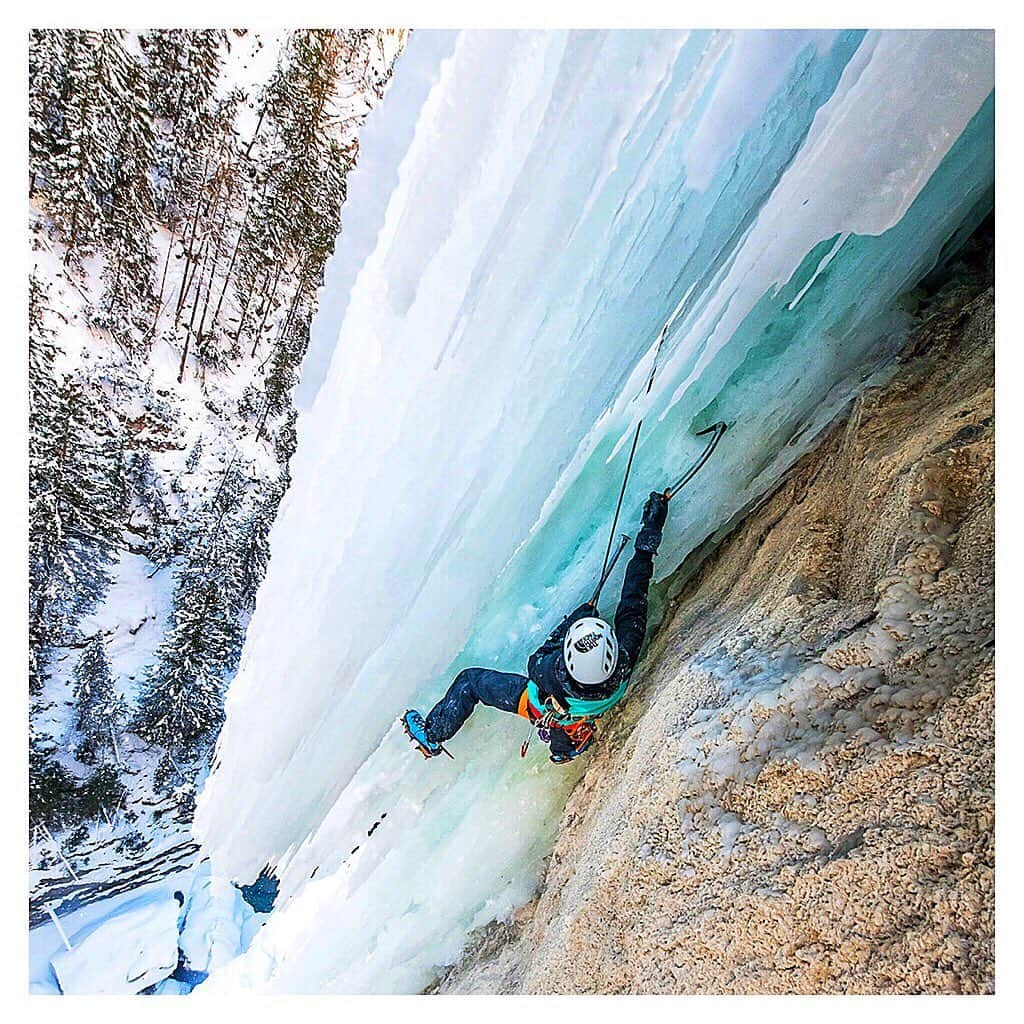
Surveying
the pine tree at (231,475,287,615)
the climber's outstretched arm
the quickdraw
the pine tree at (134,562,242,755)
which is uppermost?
the pine tree at (231,475,287,615)

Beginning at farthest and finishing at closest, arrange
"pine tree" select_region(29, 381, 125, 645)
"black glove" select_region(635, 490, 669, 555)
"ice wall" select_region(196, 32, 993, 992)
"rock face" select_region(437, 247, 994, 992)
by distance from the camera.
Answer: "black glove" select_region(635, 490, 669, 555)
"pine tree" select_region(29, 381, 125, 645)
"ice wall" select_region(196, 32, 993, 992)
"rock face" select_region(437, 247, 994, 992)

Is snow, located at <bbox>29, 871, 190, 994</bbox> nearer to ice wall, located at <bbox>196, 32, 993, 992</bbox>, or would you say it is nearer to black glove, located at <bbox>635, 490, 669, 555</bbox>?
ice wall, located at <bbox>196, 32, 993, 992</bbox>

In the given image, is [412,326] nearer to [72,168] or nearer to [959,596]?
[72,168]

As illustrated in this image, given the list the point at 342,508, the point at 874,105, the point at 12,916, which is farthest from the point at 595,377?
the point at 12,916

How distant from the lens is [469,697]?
1.40 meters

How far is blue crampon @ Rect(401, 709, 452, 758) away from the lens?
4.59 feet

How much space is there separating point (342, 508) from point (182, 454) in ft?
1.07

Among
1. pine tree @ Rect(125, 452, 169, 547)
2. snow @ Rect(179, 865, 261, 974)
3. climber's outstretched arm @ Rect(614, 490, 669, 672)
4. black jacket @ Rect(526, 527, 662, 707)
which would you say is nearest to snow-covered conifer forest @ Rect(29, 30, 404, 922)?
pine tree @ Rect(125, 452, 169, 547)

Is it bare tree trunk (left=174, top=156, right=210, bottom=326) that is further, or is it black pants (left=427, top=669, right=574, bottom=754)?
black pants (left=427, top=669, right=574, bottom=754)

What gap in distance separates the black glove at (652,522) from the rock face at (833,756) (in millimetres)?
187

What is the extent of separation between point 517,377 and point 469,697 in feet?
2.17

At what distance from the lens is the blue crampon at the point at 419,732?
4.59ft

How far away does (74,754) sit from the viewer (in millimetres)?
1307

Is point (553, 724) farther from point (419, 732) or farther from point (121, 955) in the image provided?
point (121, 955)
